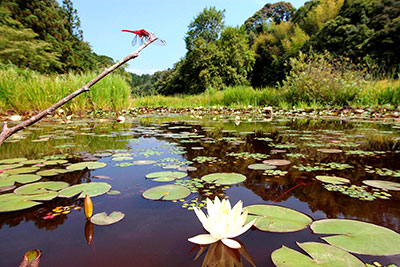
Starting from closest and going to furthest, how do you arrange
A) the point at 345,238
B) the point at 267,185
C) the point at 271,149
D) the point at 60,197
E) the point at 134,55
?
the point at 134,55, the point at 345,238, the point at 60,197, the point at 267,185, the point at 271,149

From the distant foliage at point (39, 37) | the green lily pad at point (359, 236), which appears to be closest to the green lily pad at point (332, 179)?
the green lily pad at point (359, 236)

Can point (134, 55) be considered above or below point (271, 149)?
above

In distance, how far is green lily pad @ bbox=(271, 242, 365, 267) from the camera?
52 centimetres

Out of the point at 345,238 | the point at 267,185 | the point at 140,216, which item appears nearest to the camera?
the point at 345,238

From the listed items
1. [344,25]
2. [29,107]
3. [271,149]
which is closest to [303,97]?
[271,149]

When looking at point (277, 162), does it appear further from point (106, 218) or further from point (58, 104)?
point (58, 104)

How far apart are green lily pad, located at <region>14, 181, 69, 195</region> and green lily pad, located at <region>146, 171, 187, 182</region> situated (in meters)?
0.41

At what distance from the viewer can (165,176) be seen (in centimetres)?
118

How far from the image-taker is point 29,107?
493cm

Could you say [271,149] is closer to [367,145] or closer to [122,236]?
[367,145]

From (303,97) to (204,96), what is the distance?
5106mm

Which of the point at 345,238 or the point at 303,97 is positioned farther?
the point at 303,97

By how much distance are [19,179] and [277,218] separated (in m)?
1.25

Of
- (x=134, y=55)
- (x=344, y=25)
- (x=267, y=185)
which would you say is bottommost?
(x=267, y=185)
